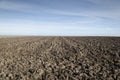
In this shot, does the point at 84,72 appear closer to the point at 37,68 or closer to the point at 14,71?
the point at 37,68

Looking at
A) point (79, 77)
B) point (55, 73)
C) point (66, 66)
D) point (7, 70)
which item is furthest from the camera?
point (66, 66)

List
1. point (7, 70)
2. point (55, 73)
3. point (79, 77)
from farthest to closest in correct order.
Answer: point (7, 70) < point (55, 73) < point (79, 77)

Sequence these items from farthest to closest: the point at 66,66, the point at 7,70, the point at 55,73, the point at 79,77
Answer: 1. the point at 66,66
2. the point at 7,70
3. the point at 55,73
4. the point at 79,77

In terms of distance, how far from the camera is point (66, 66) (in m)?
10.8

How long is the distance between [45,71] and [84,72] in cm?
252

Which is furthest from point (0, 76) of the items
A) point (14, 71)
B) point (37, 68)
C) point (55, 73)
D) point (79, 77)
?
point (79, 77)

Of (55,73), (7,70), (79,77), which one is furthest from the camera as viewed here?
(7,70)

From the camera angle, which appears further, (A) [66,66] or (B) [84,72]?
(A) [66,66]

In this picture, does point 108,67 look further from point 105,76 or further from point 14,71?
point 14,71

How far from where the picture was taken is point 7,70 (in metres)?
9.95

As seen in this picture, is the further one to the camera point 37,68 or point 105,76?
point 37,68

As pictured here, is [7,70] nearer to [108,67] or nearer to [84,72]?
[84,72]

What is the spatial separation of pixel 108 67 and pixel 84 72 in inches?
80.9

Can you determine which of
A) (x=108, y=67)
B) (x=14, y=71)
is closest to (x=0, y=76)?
(x=14, y=71)
